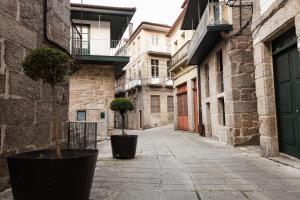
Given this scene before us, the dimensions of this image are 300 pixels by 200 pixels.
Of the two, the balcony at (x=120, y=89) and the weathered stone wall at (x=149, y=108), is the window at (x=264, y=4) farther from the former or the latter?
the balcony at (x=120, y=89)

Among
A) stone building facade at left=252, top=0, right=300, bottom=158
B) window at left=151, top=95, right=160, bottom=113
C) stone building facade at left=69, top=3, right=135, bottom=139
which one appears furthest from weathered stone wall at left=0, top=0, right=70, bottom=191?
window at left=151, top=95, right=160, bottom=113

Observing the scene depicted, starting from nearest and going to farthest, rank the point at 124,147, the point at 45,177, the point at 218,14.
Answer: the point at 45,177 → the point at 124,147 → the point at 218,14

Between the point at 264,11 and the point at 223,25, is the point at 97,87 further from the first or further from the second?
the point at 264,11

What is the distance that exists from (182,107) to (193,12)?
618 cm

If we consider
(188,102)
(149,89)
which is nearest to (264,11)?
(188,102)

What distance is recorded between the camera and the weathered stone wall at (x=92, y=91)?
13.9m

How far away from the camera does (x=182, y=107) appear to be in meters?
17.1

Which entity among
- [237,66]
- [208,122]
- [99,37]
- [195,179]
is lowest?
[195,179]

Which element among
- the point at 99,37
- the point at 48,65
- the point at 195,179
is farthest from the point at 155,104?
the point at 48,65

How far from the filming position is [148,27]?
995 inches

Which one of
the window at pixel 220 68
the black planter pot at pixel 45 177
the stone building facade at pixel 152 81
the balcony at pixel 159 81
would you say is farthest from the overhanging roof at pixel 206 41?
the stone building facade at pixel 152 81

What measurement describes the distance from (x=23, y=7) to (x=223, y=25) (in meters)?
5.96

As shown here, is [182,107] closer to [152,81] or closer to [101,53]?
[101,53]

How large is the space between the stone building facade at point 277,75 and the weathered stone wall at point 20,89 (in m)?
4.34
